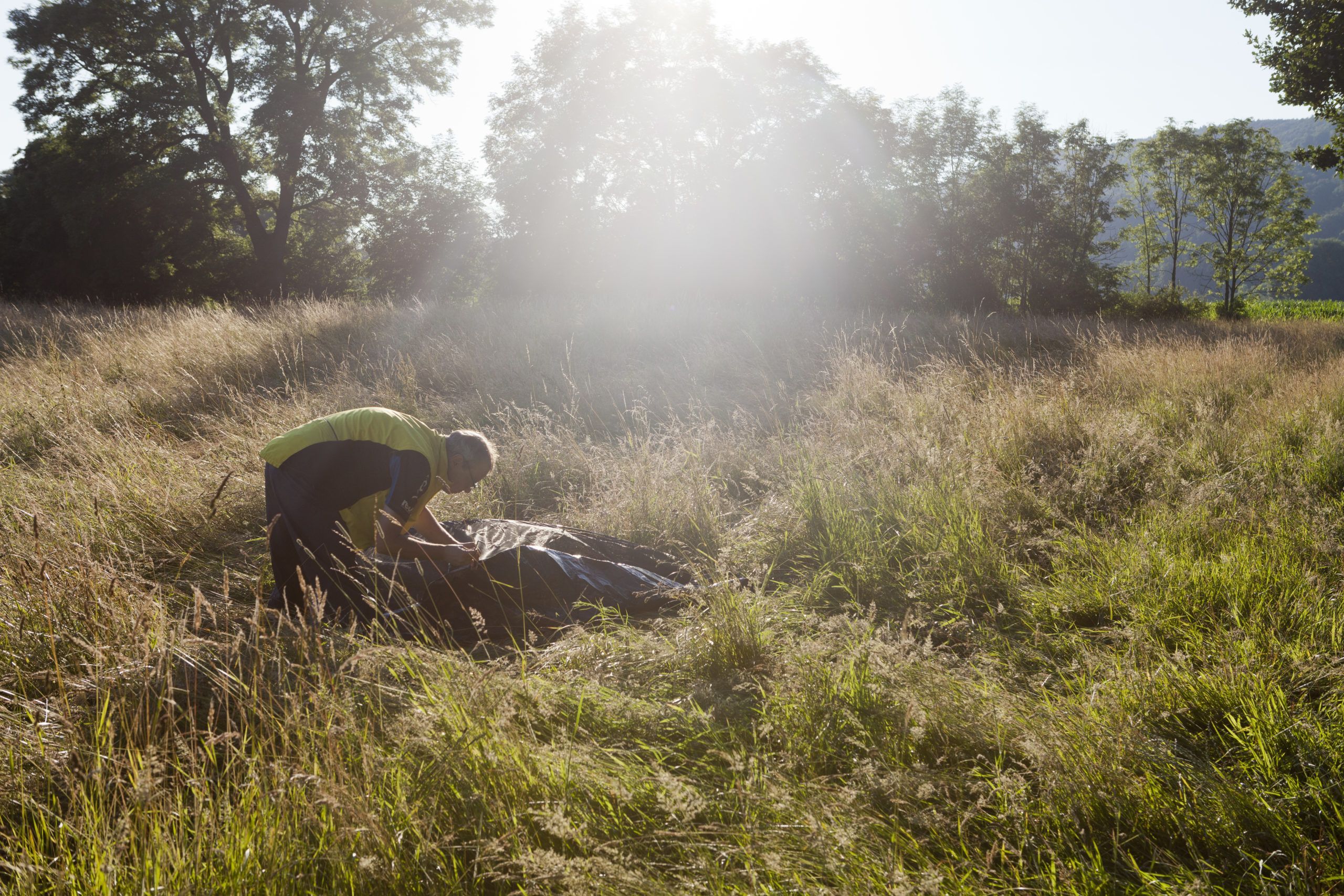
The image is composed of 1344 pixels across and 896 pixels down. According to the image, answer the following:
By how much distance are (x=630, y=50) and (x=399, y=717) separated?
25225mm

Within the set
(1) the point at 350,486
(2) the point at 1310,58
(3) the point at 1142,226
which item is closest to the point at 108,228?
(1) the point at 350,486

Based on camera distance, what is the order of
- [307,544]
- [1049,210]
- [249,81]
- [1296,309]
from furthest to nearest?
[1296,309] < [1049,210] < [249,81] < [307,544]

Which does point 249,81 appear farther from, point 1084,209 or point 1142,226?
point 1142,226

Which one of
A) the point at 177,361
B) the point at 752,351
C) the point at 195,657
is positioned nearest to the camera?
the point at 195,657

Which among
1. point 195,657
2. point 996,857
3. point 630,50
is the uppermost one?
point 630,50

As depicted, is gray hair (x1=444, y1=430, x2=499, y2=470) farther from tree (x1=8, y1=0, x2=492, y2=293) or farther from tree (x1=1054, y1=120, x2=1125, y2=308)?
tree (x1=1054, y1=120, x2=1125, y2=308)

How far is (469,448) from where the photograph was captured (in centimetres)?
346

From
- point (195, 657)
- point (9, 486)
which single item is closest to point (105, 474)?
point (9, 486)

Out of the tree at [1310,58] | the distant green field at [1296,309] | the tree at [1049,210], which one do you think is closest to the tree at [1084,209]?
the tree at [1049,210]

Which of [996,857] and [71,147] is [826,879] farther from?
[71,147]

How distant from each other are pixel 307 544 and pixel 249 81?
23.4 m

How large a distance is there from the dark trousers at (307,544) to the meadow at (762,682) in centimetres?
25

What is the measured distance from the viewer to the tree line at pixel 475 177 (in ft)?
65.5

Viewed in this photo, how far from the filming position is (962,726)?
2.01 meters
